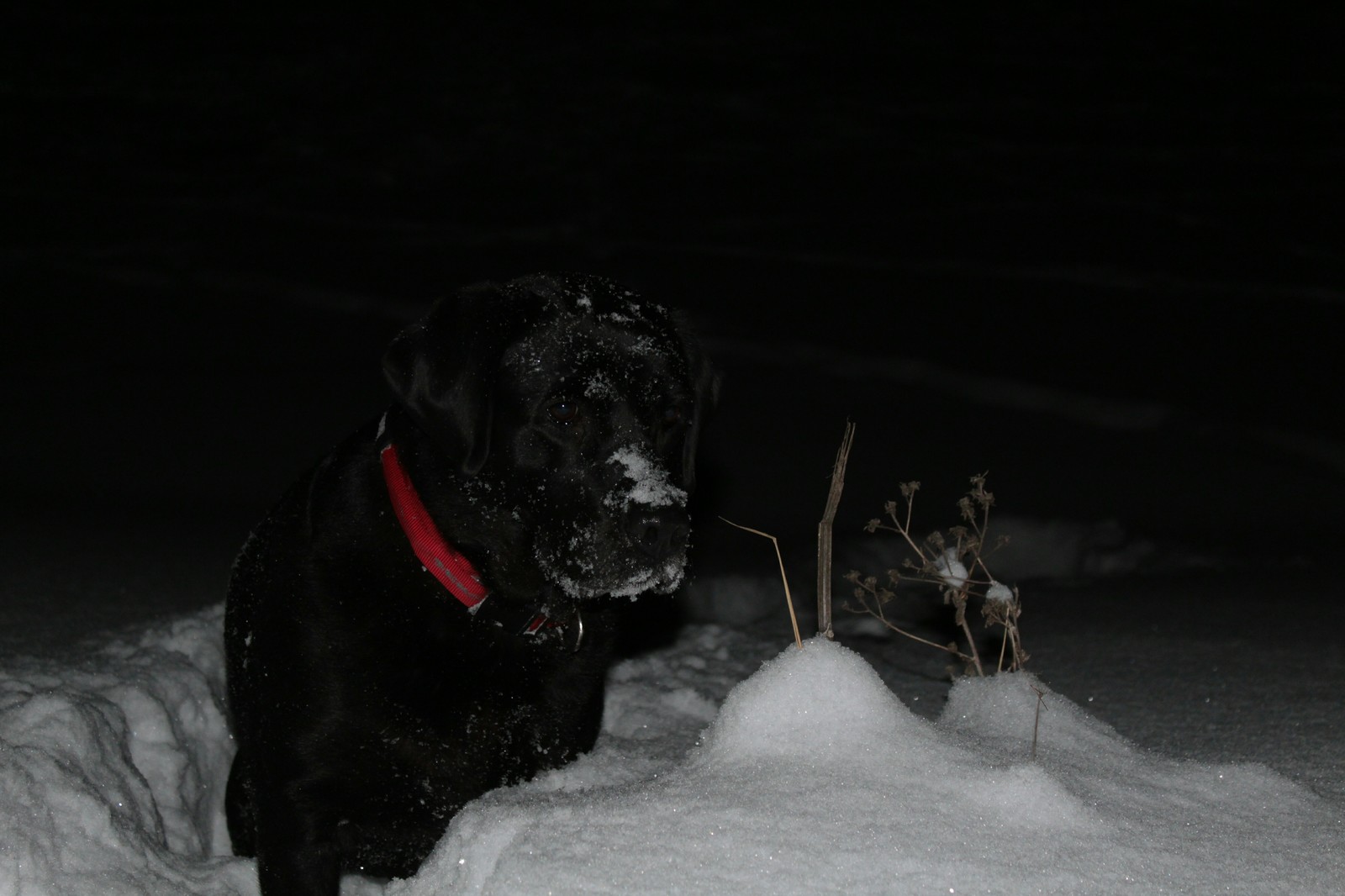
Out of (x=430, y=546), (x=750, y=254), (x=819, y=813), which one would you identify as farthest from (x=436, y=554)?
(x=750, y=254)

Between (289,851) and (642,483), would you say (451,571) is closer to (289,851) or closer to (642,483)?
(642,483)

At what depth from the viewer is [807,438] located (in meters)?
5.48

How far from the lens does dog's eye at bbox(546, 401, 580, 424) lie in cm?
270

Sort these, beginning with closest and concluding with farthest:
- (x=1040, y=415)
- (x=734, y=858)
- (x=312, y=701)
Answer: (x=734, y=858), (x=312, y=701), (x=1040, y=415)

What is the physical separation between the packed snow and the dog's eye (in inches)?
30.0

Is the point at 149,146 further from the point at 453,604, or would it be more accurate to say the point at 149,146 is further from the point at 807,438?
the point at 453,604

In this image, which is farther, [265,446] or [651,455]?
[265,446]

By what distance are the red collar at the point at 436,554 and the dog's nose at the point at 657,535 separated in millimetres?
375

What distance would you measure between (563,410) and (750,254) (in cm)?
592

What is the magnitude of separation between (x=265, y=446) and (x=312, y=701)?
2.89 m

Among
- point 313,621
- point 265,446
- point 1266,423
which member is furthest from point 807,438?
point 313,621

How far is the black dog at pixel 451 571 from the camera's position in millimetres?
2615

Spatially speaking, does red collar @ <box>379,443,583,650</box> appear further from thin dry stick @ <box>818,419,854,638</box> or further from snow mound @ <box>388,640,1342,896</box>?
thin dry stick @ <box>818,419,854,638</box>

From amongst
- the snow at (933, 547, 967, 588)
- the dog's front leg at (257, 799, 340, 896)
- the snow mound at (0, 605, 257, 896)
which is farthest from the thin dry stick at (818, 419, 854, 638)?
the snow mound at (0, 605, 257, 896)
